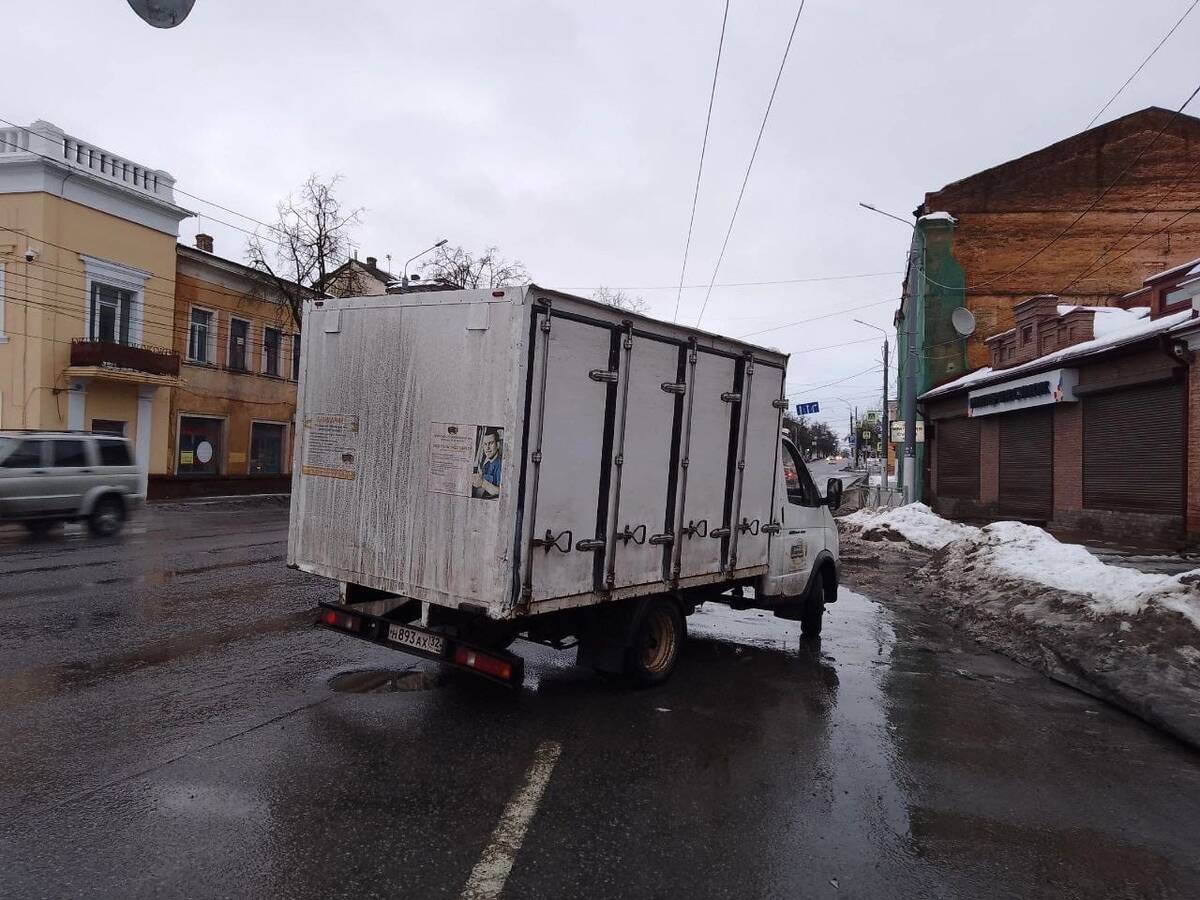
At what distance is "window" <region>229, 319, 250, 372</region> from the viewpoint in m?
30.6

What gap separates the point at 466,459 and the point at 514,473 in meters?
0.38

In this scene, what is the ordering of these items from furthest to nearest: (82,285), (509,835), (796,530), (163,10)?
(82,285) < (796,530) < (163,10) < (509,835)

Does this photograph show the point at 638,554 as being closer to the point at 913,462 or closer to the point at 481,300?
the point at 481,300

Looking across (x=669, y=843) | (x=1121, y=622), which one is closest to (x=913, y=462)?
(x=1121, y=622)

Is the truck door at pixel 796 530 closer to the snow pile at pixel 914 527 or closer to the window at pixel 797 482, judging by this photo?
the window at pixel 797 482

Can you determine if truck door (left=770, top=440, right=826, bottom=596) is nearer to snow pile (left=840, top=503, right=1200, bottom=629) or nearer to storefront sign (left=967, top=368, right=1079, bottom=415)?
snow pile (left=840, top=503, right=1200, bottom=629)

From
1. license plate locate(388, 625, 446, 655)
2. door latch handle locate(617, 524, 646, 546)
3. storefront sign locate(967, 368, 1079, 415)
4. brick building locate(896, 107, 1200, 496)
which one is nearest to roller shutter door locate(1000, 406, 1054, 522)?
storefront sign locate(967, 368, 1079, 415)

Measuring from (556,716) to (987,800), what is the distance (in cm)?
270

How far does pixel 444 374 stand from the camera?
16.8 ft

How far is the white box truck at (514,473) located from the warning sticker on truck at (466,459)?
0.04 feet

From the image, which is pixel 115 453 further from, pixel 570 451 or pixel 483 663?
pixel 570 451

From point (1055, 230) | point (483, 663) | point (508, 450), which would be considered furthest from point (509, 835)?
point (1055, 230)

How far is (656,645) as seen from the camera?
6.28 m

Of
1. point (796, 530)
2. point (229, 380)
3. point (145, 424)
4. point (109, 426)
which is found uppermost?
point (229, 380)
